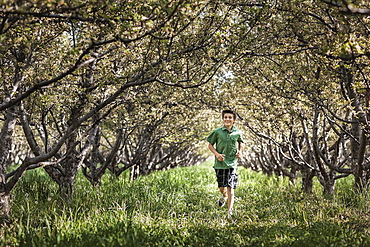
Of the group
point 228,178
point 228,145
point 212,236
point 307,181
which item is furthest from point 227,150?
point 307,181

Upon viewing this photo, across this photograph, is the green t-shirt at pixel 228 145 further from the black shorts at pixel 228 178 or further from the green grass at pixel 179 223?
the green grass at pixel 179 223

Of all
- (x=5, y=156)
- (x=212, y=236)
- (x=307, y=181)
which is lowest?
(x=212, y=236)

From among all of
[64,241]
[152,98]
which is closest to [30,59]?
[64,241]

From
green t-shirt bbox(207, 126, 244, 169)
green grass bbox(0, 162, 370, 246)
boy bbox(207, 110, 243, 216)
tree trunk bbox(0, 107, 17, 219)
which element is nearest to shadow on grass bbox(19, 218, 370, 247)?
green grass bbox(0, 162, 370, 246)

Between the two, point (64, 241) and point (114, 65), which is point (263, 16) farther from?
point (64, 241)

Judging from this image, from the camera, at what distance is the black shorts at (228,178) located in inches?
256


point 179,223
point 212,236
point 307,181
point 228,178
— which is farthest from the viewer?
point 307,181

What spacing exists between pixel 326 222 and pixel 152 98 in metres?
5.01

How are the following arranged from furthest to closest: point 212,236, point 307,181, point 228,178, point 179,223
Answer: point 307,181, point 228,178, point 179,223, point 212,236

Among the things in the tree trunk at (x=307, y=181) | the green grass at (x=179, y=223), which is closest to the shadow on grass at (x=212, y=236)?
the green grass at (x=179, y=223)

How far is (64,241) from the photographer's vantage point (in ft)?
13.3

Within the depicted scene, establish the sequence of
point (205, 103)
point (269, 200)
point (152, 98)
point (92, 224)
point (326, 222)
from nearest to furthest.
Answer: point (92, 224)
point (326, 222)
point (269, 200)
point (152, 98)
point (205, 103)

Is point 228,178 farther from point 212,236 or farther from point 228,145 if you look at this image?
point 212,236

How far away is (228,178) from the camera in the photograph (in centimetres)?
657
